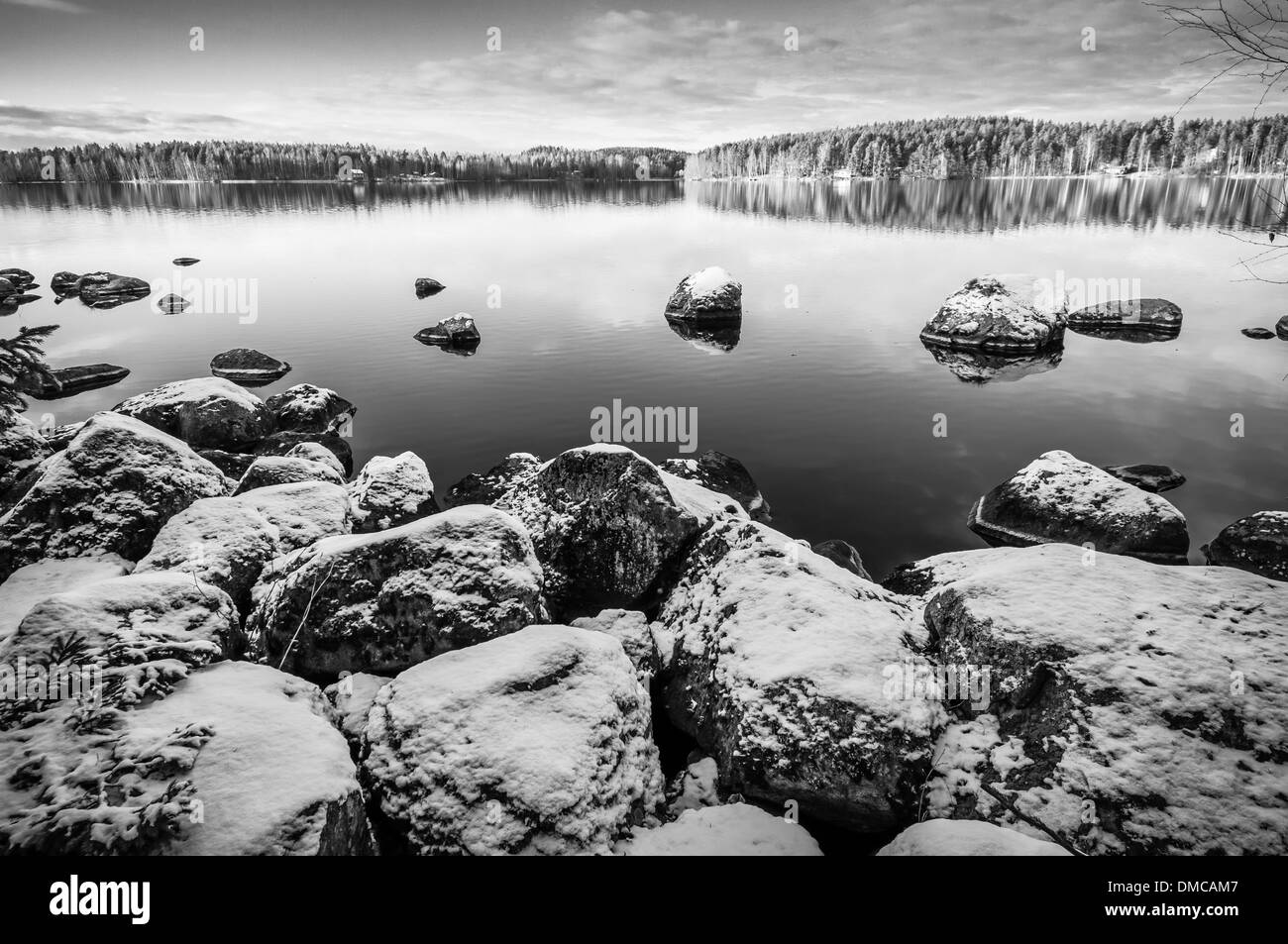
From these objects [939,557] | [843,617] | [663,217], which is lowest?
[939,557]

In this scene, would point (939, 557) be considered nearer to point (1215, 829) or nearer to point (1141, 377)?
point (1215, 829)

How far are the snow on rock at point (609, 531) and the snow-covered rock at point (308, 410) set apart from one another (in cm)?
1469

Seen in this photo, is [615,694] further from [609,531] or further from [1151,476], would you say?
[1151,476]

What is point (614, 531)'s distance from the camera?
10039mm

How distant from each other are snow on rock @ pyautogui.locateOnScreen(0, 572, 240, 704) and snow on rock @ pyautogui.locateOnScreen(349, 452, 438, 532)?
5443 millimetres

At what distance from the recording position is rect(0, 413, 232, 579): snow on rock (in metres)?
10.4

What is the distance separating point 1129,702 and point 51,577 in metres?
15.0

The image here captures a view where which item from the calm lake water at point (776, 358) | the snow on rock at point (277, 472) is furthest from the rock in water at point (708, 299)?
the snow on rock at point (277, 472)

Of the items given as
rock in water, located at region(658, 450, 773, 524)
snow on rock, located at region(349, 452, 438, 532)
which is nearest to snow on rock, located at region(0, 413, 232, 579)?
snow on rock, located at region(349, 452, 438, 532)

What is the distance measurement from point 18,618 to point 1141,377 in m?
38.0

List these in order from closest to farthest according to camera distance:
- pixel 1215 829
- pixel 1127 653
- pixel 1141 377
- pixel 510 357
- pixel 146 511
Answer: pixel 1215 829 < pixel 1127 653 < pixel 146 511 < pixel 1141 377 < pixel 510 357

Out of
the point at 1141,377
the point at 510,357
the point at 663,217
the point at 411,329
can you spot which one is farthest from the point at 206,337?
the point at 663,217

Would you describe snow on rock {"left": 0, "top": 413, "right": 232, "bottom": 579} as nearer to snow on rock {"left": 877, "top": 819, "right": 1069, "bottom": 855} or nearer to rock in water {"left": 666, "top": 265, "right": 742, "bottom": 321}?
snow on rock {"left": 877, "top": 819, "right": 1069, "bottom": 855}

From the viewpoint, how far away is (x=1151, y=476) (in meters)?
18.2
